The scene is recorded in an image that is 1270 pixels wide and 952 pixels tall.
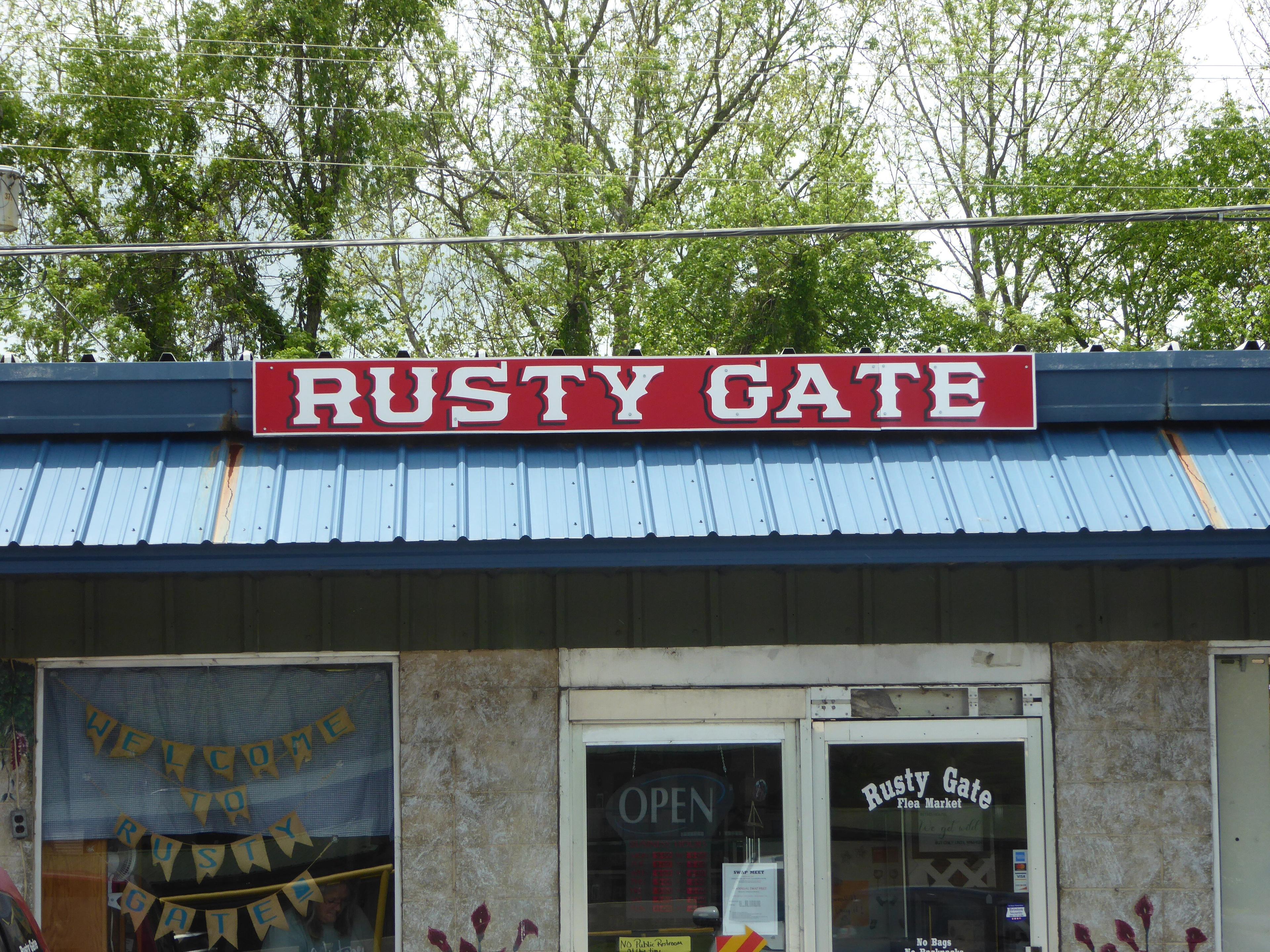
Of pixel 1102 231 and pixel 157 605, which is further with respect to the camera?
pixel 1102 231

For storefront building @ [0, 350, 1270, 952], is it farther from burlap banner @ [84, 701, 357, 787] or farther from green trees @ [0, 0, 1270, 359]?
green trees @ [0, 0, 1270, 359]

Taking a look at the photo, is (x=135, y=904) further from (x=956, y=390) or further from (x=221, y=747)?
(x=956, y=390)

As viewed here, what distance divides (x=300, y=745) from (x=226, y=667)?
647mm

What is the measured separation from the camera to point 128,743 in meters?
6.97

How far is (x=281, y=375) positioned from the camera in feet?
22.2

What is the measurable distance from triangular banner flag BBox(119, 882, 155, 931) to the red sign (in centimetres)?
285

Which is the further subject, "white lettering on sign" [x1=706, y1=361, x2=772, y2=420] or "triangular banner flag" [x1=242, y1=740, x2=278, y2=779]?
"triangular banner flag" [x1=242, y1=740, x2=278, y2=779]

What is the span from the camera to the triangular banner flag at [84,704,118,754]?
22.9ft

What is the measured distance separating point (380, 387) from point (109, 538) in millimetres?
1700

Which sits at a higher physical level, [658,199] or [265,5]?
[265,5]

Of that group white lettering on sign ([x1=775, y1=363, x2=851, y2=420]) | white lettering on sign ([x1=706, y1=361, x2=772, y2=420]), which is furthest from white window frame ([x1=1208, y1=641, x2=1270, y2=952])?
white lettering on sign ([x1=706, y1=361, x2=772, y2=420])

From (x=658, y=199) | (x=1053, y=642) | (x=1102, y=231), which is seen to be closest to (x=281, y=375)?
(x=1053, y=642)

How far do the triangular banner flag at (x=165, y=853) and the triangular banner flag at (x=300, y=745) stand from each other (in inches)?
32.6

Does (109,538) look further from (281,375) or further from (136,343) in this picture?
(136,343)
